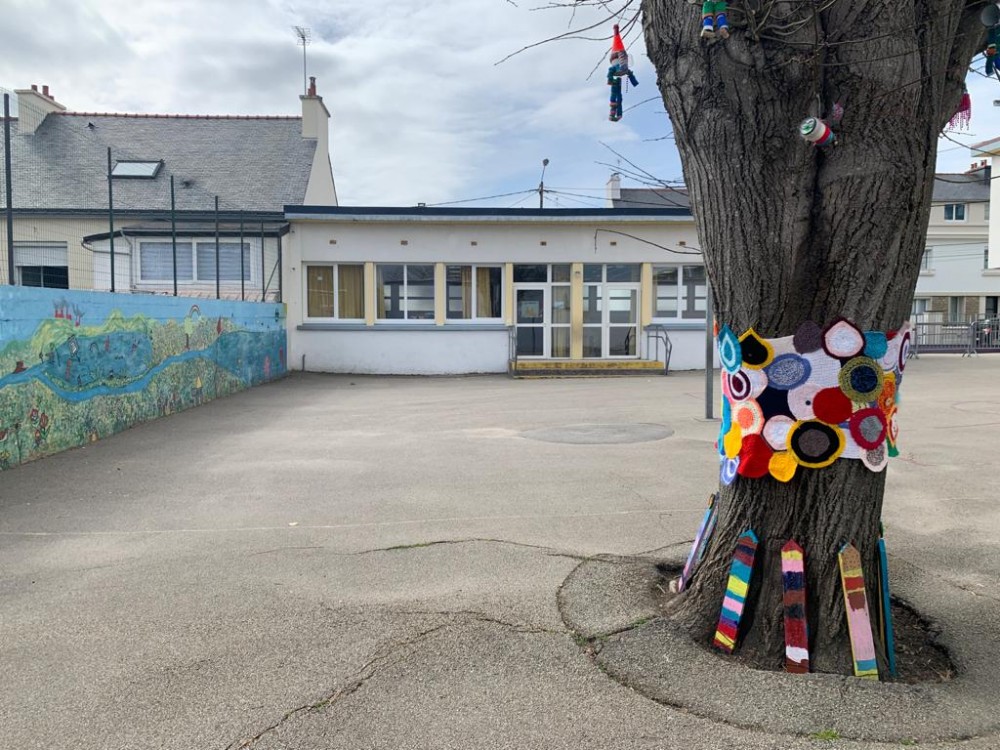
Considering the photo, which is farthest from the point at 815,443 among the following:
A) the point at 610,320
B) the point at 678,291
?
the point at 678,291

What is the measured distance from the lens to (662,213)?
2020 centimetres

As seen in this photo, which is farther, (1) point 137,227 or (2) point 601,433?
(1) point 137,227

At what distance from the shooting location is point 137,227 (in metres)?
18.9

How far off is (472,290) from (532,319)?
1818mm

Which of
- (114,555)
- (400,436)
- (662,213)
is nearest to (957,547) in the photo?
(114,555)

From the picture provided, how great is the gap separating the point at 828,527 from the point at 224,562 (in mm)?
3615

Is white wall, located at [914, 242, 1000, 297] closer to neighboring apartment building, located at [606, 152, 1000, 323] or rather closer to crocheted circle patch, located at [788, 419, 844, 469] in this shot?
neighboring apartment building, located at [606, 152, 1000, 323]

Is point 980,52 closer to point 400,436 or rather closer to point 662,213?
point 400,436

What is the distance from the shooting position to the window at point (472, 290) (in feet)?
68.6

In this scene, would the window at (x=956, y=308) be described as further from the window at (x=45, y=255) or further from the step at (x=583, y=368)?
the window at (x=45, y=255)

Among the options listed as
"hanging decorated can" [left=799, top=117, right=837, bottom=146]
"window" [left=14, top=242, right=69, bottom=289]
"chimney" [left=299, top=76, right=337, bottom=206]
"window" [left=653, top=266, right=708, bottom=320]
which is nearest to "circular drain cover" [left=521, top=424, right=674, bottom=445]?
"hanging decorated can" [left=799, top=117, right=837, bottom=146]

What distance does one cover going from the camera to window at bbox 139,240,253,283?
1897 centimetres

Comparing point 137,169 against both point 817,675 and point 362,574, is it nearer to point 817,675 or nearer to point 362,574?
point 362,574

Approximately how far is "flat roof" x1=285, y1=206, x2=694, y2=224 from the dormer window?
5.58 meters
